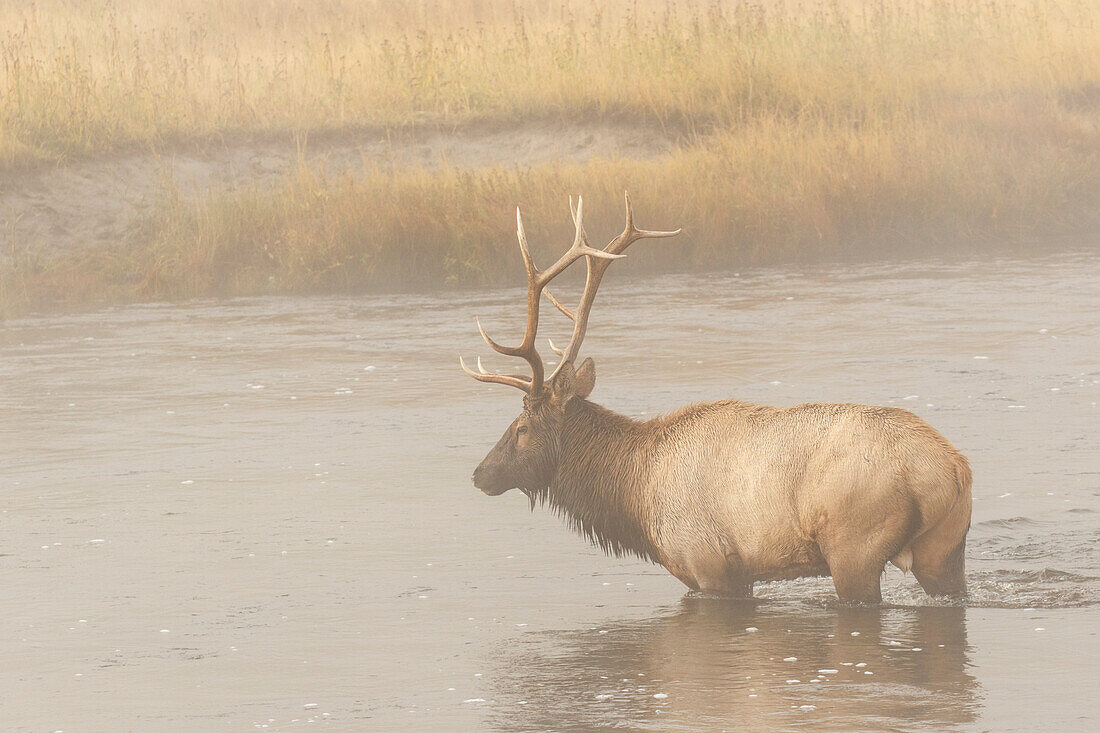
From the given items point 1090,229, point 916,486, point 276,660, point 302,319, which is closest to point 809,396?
point 916,486

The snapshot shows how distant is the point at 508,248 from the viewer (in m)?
19.8

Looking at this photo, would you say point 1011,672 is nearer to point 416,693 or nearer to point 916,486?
point 916,486

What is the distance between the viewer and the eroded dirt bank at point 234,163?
69.1ft

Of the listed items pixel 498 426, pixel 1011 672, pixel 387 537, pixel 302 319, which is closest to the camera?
pixel 1011 672

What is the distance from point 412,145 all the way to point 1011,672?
55.9 ft

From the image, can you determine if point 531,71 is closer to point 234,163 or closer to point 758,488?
point 234,163

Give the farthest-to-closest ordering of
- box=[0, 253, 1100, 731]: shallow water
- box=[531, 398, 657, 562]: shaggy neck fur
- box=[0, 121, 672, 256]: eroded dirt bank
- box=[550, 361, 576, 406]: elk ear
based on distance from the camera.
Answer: box=[0, 121, 672, 256]: eroded dirt bank → box=[550, 361, 576, 406]: elk ear → box=[531, 398, 657, 562]: shaggy neck fur → box=[0, 253, 1100, 731]: shallow water

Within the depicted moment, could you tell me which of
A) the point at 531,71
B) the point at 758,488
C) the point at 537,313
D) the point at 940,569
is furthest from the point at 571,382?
the point at 531,71

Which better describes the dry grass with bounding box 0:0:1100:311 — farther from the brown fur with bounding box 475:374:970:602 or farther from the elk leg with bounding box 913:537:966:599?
the elk leg with bounding box 913:537:966:599

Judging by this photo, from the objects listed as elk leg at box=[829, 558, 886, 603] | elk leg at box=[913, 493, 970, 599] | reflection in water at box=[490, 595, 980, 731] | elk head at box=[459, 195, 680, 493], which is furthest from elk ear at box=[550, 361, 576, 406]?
elk leg at box=[913, 493, 970, 599]

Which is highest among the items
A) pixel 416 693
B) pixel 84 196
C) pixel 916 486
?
pixel 84 196

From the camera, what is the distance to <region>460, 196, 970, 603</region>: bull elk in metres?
7.22

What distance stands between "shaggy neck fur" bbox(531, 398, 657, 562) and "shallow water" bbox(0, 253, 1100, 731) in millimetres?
272

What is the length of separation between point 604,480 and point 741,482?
97 cm
